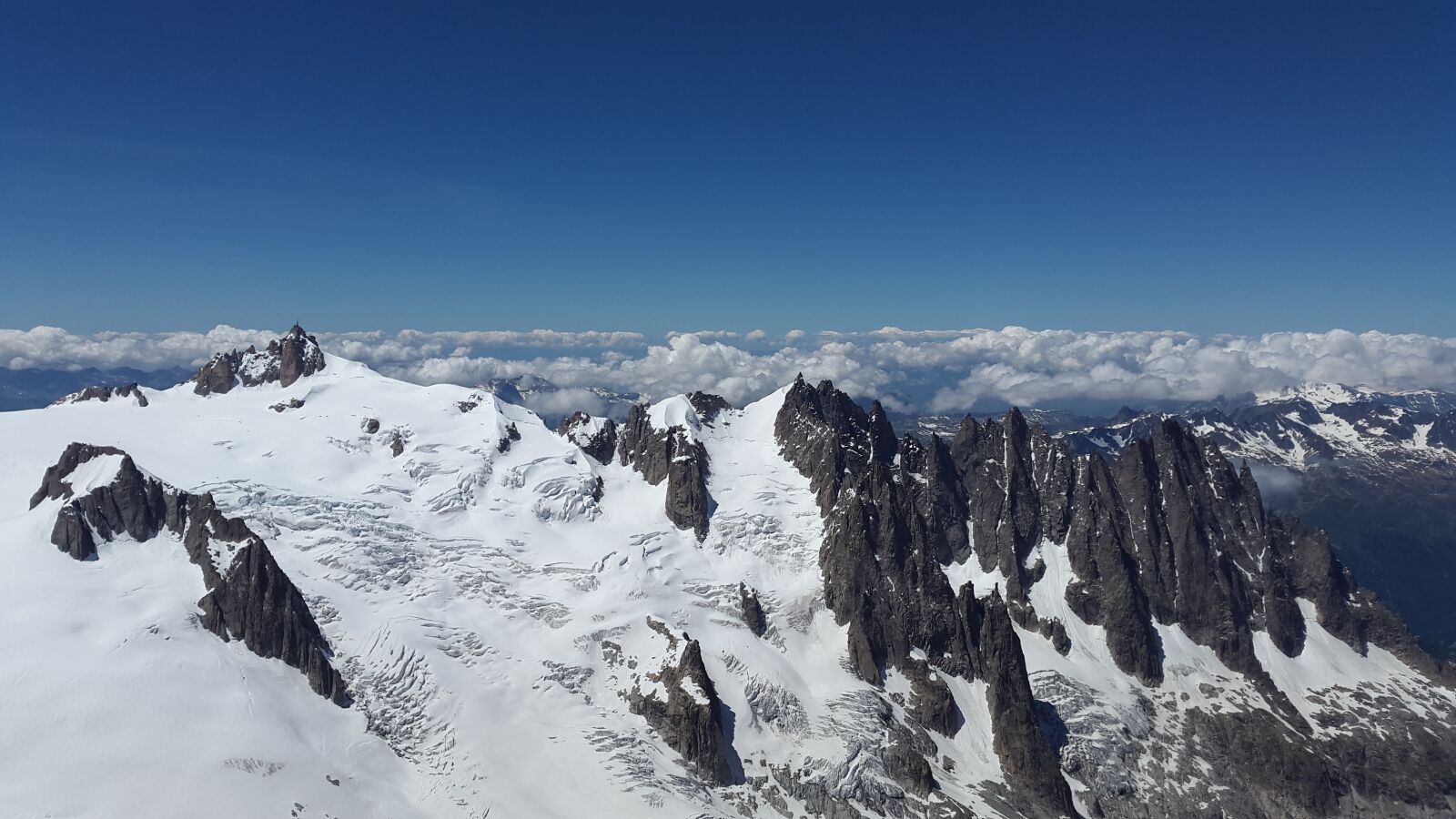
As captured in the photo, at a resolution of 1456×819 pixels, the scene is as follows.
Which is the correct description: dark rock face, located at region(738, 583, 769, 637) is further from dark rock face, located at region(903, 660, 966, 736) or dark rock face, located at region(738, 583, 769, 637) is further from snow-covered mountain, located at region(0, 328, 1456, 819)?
dark rock face, located at region(903, 660, 966, 736)

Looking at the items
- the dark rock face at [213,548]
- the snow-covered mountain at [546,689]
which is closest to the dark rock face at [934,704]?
the snow-covered mountain at [546,689]

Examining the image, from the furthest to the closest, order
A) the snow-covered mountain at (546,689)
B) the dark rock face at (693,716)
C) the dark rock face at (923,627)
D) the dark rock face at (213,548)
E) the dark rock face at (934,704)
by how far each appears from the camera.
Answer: the dark rock face at (934,704), the dark rock face at (923,627), the dark rock face at (213,548), the dark rock face at (693,716), the snow-covered mountain at (546,689)

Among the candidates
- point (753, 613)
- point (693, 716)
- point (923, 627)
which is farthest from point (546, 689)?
point (923, 627)

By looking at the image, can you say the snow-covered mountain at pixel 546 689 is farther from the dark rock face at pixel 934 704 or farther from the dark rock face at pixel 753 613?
the dark rock face at pixel 934 704

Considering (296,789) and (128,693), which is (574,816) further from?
(128,693)

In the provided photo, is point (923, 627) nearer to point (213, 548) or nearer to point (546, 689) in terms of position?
point (546, 689)

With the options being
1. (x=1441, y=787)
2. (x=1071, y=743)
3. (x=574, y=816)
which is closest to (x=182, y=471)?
(x=574, y=816)

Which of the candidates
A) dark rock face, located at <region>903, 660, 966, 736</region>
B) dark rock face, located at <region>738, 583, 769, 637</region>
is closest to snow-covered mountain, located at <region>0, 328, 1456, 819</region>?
dark rock face, located at <region>738, 583, 769, 637</region>
